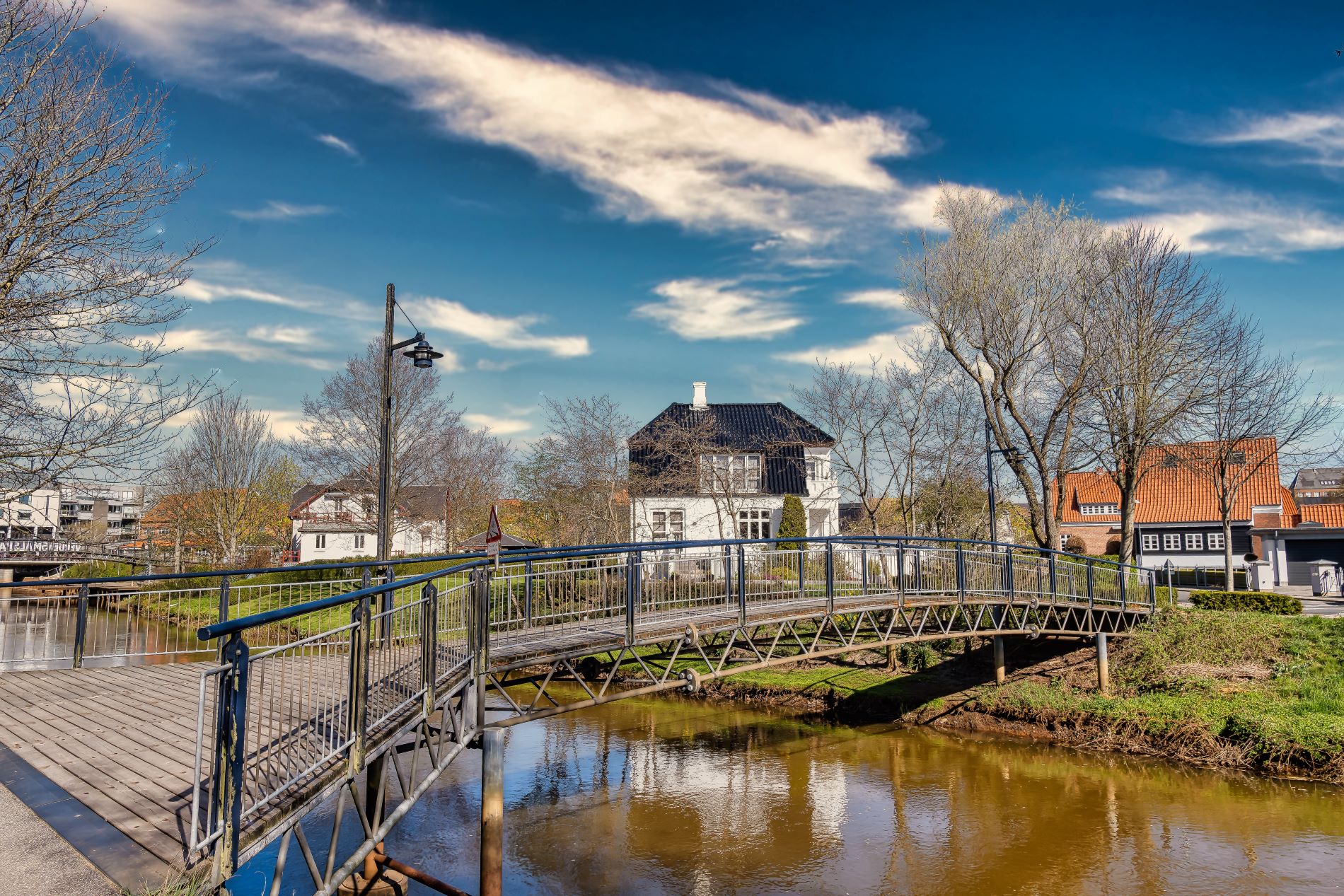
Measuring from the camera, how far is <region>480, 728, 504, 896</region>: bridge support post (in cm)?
870

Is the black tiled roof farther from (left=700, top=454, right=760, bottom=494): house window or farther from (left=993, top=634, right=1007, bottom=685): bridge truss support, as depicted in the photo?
(left=993, top=634, right=1007, bottom=685): bridge truss support

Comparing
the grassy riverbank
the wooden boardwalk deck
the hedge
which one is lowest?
the grassy riverbank

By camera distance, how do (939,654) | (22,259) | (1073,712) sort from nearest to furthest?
1. (22,259)
2. (1073,712)
3. (939,654)

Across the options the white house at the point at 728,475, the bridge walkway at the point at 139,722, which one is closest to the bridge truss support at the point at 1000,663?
the bridge walkway at the point at 139,722

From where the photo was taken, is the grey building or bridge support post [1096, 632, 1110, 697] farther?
the grey building

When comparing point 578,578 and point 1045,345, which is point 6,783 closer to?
point 578,578

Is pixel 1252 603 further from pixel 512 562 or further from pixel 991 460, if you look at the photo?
pixel 512 562

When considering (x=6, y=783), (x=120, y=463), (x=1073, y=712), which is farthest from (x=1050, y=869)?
(x=120, y=463)

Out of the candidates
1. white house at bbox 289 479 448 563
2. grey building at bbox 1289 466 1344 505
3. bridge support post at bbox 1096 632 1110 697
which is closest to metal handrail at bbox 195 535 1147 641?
bridge support post at bbox 1096 632 1110 697

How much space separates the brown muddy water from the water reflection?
0.04 meters

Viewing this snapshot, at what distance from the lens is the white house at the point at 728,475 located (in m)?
34.1

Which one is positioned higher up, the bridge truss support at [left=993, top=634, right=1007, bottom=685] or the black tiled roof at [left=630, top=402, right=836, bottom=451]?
the black tiled roof at [left=630, top=402, right=836, bottom=451]

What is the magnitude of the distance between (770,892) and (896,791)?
4821mm

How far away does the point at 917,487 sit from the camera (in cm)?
3369
